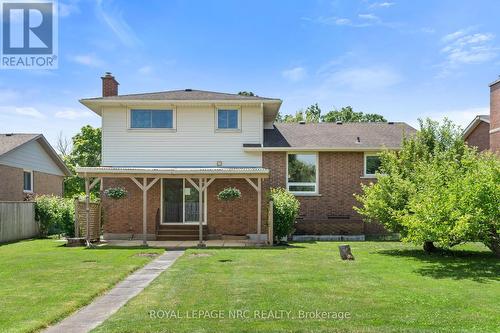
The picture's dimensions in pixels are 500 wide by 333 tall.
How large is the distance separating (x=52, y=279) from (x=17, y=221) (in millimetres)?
12527

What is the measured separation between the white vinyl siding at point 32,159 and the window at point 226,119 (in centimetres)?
1088

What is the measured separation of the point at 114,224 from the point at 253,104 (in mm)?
7683

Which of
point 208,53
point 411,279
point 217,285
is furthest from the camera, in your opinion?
point 208,53

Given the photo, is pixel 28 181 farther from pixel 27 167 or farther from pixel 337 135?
pixel 337 135

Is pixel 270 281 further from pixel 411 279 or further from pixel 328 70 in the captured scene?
pixel 328 70

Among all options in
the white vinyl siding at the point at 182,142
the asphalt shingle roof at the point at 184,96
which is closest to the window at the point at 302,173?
the white vinyl siding at the point at 182,142

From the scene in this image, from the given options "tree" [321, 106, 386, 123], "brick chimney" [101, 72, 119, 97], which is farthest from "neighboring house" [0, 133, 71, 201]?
"tree" [321, 106, 386, 123]

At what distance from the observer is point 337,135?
70.7 ft

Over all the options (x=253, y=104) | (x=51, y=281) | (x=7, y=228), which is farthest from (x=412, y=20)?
(x=7, y=228)

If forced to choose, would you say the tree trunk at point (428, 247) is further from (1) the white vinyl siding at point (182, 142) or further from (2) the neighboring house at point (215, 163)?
(1) the white vinyl siding at point (182, 142)

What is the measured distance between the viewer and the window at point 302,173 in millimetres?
19844

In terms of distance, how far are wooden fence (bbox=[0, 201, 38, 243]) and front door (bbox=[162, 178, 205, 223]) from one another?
6831mm

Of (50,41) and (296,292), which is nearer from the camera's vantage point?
(296,292)

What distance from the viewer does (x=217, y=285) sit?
361 inches
